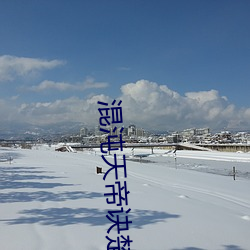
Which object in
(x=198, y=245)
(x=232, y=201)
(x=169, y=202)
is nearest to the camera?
(x=198, y=245)

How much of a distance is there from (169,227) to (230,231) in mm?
1238

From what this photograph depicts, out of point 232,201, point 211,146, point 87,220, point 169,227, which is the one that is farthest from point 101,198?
point 211,146

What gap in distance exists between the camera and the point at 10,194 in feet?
32.2

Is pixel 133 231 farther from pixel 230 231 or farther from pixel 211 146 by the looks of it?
pixel 211 146

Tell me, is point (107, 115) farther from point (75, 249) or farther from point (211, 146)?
point (211, 146)

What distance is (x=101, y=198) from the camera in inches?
375

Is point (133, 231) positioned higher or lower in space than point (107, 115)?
lower

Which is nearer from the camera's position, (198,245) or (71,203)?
(198,245)

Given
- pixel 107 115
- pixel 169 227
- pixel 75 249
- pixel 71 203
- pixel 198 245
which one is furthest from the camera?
pixel 71 203

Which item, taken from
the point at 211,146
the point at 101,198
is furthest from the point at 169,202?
the point at 211,146

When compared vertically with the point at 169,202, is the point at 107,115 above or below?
above

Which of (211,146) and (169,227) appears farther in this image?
(211,146)

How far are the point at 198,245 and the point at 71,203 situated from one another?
4.36m

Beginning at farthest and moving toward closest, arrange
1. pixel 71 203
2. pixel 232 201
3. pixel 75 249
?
pixel 232 201 → pixel 71 203 → pixel 75 249
